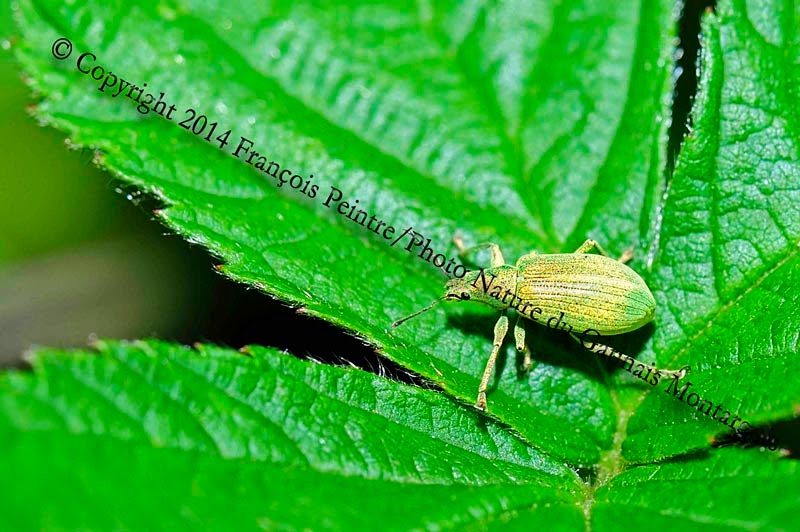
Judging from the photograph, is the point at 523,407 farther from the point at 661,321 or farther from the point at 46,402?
the point at 46,402

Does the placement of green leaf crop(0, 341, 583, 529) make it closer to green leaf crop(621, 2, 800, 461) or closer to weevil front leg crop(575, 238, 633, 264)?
green leaf crop(621, 2, 800, 461)

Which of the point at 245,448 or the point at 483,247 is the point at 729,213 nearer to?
the point at 483,247

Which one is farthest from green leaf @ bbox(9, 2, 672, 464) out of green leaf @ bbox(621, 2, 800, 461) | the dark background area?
the dark background area

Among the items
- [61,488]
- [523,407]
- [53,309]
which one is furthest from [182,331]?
[61,488]

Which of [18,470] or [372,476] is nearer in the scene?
[18,470]

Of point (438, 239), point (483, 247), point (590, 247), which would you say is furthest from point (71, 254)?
point (590, 247)

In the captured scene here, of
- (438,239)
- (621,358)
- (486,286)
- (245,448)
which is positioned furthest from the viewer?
(438,239)
